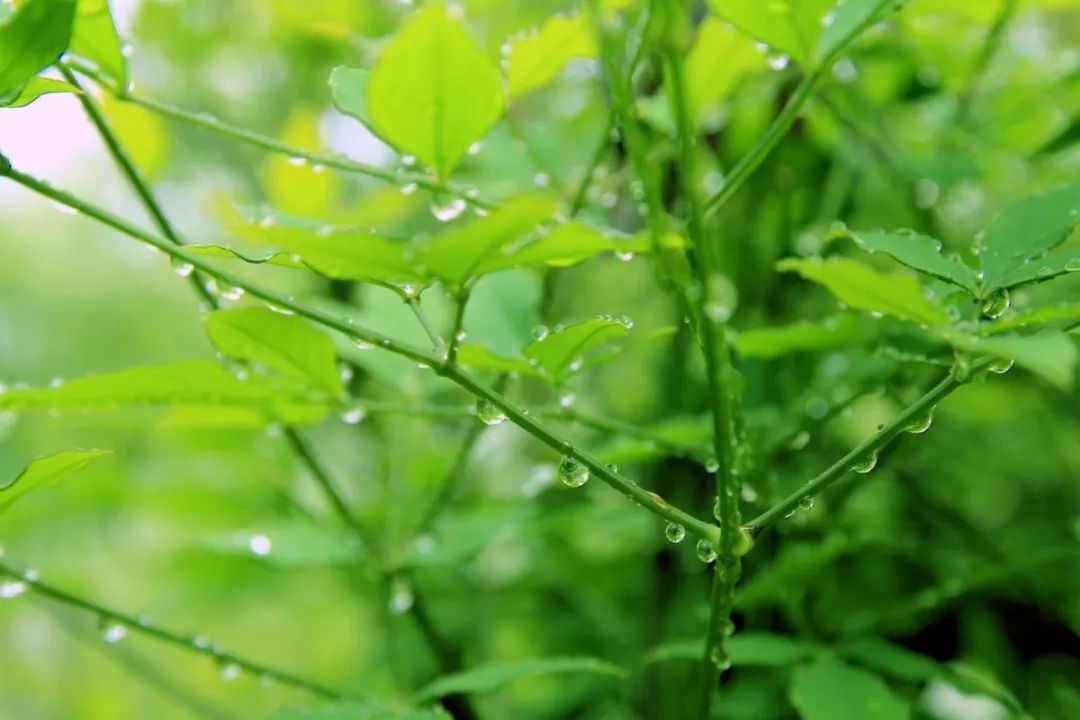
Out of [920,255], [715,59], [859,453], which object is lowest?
[859,453]

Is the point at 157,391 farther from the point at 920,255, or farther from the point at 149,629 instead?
the point at 920,255

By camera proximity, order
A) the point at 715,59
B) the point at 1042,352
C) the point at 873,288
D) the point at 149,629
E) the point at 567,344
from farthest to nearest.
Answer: the point at 715,59 < the point at 149,629 < the point at 567,344 < the point at 873,288 < the point at 1042,352

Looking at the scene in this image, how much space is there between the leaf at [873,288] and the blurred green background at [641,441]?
4.7 inches

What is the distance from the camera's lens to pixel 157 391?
24.1 inches

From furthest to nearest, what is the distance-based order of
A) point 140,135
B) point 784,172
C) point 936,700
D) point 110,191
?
1. point 110,191
2. point 936,700
3. point 784,172
4. point 140,135

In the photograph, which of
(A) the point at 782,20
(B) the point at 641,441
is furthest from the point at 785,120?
(B) the point at 641,441

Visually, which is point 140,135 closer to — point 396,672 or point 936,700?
point 396,672

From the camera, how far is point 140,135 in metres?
1.03

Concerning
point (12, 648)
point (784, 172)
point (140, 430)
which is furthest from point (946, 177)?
point (12, 648)

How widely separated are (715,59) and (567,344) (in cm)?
39

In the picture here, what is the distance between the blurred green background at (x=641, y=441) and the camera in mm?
914

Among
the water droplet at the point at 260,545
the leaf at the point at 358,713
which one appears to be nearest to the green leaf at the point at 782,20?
the leaf at the point at 358,713

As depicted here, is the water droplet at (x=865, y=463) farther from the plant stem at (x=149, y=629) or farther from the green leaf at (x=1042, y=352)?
the plant stem at (x=149, y=629)

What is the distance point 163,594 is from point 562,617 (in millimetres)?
1244
